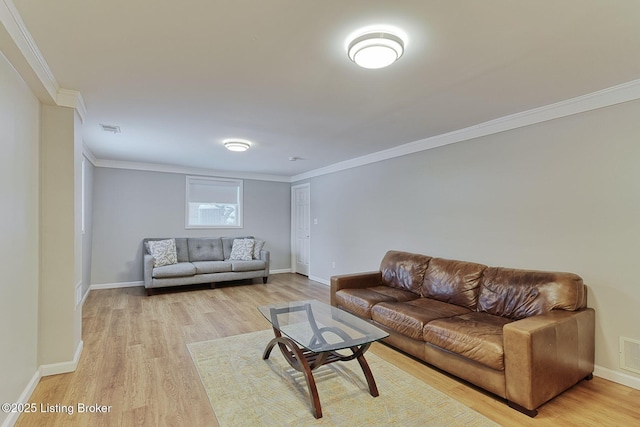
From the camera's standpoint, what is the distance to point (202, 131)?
147 inches

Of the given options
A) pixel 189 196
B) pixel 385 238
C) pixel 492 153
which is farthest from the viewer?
pixel 189 196

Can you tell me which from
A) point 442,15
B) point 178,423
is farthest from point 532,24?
point 178,423

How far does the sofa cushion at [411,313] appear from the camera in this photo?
2762 mm

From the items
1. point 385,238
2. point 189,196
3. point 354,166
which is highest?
point 354,166

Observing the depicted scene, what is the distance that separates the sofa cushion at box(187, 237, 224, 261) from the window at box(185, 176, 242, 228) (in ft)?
1.31

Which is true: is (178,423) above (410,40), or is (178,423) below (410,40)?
below

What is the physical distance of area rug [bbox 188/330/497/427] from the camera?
1990mm

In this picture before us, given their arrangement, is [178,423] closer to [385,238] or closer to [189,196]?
[385,238]

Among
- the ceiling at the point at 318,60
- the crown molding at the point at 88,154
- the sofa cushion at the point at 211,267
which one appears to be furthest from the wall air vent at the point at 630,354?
the crown molding at the point at 88,154

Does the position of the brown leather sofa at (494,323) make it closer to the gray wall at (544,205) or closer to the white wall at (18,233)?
the gray wall at (544,205)

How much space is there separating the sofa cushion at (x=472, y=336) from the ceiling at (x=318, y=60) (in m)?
1.92

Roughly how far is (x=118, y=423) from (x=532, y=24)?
3.39m

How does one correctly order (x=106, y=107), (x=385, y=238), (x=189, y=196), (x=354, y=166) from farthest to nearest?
(x=189, y=196) → (x=354, y=166) → (x=385, y=238) → (x=106, y=107)

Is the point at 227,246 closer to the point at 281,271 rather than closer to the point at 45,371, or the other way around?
the point at 281,271
